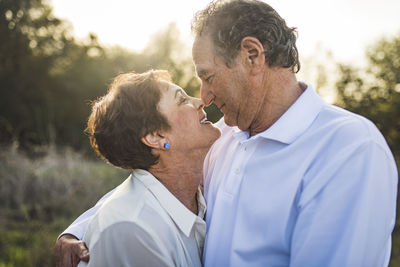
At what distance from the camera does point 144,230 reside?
197cm

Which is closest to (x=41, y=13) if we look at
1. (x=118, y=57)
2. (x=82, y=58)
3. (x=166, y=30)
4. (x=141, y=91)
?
(x=82, y=58)

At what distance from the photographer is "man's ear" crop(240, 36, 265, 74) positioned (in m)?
2.25

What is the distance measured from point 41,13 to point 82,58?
3.62 m

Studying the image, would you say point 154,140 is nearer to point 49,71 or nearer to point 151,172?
point 151,172

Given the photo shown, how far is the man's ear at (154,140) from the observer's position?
2.38 meters

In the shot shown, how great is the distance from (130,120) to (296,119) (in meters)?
1.03

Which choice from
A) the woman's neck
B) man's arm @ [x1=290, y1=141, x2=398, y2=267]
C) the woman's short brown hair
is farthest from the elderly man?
the woman's short brown hair

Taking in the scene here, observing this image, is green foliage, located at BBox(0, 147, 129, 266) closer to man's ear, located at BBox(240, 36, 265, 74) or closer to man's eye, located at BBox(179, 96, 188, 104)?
man's eye, located at BBox(179, 96, 188, 104)

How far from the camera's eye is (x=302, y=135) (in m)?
2.03

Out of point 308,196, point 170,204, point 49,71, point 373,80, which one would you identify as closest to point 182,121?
point 170,204

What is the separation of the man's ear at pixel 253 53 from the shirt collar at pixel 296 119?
Result: 0.33 meters

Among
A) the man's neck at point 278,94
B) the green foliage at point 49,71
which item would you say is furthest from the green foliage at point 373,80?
the man's neck at point 278,94

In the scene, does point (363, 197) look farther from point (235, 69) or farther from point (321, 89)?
point (321, 89)

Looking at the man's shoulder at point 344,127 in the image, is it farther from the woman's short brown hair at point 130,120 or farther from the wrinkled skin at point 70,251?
the wrinkled skin at point 70,251
